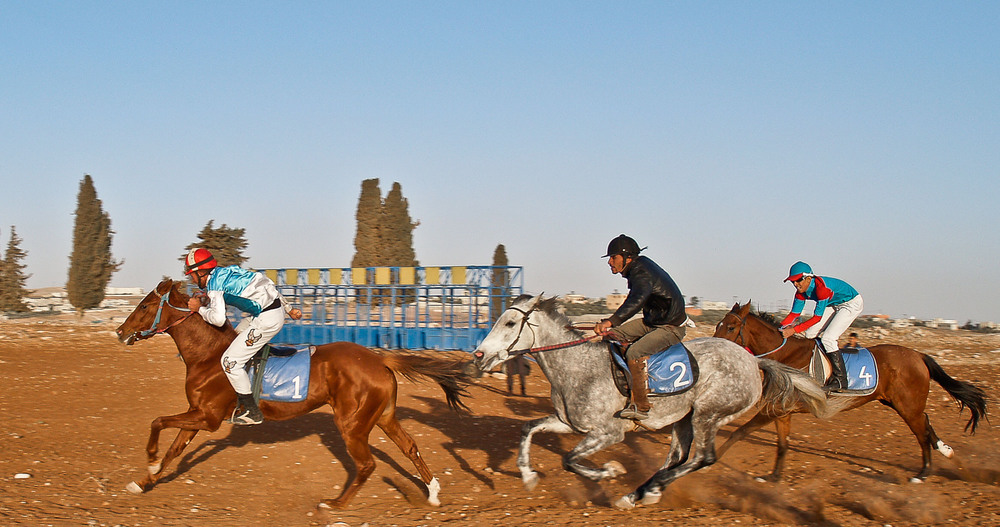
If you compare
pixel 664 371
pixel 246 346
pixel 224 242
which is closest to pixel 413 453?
pixel 246 346

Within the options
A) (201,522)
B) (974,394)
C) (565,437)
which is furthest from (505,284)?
(201,522)

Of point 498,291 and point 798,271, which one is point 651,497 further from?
point 498,291

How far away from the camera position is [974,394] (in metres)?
9.48

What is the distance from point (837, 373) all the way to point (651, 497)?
336 cm

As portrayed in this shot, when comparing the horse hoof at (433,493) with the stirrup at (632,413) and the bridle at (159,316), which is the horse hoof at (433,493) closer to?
the stirrup at (632,413)

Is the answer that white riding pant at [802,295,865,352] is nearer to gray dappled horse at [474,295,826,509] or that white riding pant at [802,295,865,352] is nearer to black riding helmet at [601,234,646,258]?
gray dappled horse at [474,295,826,509]

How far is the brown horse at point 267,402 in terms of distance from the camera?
24.4ft

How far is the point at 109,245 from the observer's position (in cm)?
3422

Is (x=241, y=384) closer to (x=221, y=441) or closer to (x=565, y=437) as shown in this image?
(x=221, y=441)

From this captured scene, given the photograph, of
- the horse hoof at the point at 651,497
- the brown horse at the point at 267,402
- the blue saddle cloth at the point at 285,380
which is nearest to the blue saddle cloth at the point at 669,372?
the horse hoof at the point at 651,497

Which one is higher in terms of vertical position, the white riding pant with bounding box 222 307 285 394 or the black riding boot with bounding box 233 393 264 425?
the white riding pant with bounding box 222 307 285 394

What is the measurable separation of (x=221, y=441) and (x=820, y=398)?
7.44 metres

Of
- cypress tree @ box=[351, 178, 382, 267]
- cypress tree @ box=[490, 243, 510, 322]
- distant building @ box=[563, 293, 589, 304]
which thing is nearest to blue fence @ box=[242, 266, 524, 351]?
cypress tree @ box=[490, 243, 510, 322]

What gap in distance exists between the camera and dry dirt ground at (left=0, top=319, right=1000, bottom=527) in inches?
268
